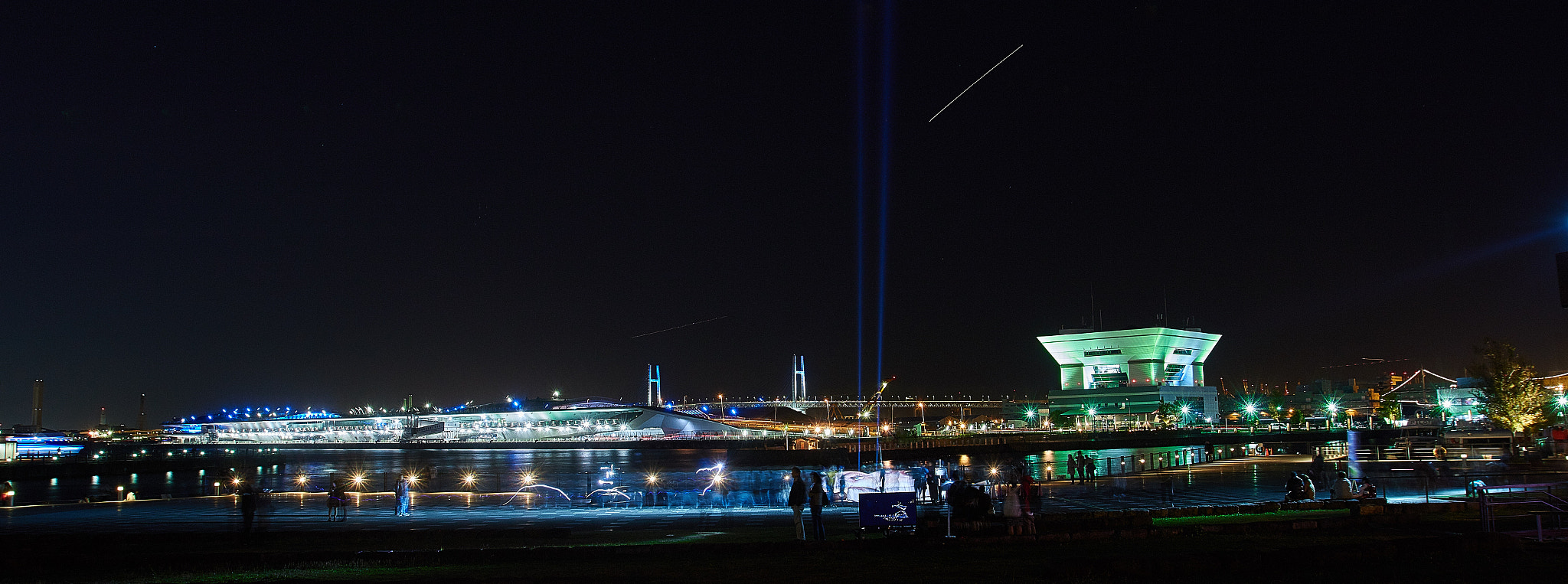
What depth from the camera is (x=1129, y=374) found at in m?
178

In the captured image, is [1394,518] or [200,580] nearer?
[200,580]

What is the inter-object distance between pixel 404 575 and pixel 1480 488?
44.3 ft

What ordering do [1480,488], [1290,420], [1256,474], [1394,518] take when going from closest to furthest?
1. [1480,488]
2. [1394,518]
3. [1256,474]
4. [1290,420]

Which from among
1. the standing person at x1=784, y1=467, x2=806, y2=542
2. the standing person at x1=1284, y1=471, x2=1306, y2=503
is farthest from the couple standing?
the standing person at x1=1284, y1=471, x2=1306, y2=503

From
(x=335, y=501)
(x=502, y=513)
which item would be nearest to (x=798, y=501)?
(x=502, y=513)

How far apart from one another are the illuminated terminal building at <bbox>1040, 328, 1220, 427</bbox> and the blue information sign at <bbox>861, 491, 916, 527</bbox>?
142 metres

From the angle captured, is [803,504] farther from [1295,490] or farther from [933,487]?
[1295,490]

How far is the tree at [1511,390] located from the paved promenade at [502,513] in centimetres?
2232

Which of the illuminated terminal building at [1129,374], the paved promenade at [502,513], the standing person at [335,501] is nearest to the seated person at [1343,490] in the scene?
the paved promenade at [502,513]

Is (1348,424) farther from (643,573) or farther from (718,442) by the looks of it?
(643,573)

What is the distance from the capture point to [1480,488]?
13852 millimetres

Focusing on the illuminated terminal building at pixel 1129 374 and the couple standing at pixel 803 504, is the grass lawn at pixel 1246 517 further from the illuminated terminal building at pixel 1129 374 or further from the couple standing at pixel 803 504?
the illuminated terminal building at pixel 1129 374

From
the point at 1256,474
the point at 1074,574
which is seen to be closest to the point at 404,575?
the point at 1074,574

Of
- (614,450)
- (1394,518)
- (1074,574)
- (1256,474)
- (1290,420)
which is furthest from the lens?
(614,450)
